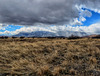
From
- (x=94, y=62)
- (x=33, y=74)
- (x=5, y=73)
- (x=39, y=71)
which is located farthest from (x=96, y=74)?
(x=5, y=73)

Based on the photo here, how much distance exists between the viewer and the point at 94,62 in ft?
20.0

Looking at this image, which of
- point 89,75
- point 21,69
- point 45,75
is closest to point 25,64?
point 21,69

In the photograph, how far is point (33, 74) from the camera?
470 cm

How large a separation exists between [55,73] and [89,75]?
1.53 meters

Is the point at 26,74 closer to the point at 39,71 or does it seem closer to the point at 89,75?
the point at 39,71

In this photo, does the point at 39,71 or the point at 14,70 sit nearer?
the point at 39,71

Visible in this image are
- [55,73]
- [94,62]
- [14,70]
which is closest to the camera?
[55,73]

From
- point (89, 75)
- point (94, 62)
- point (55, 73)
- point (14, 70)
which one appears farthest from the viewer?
point (94, 62)

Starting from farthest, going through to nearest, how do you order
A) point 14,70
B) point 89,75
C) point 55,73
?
point 14,70
point 55,73
point 89,75

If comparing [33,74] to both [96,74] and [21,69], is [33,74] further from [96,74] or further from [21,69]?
[96,74]

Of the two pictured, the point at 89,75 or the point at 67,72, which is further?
the point at 67,72

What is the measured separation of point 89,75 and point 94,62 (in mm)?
2080

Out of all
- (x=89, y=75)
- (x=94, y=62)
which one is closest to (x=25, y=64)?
(x=89, y=75)

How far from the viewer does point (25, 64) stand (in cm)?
610
